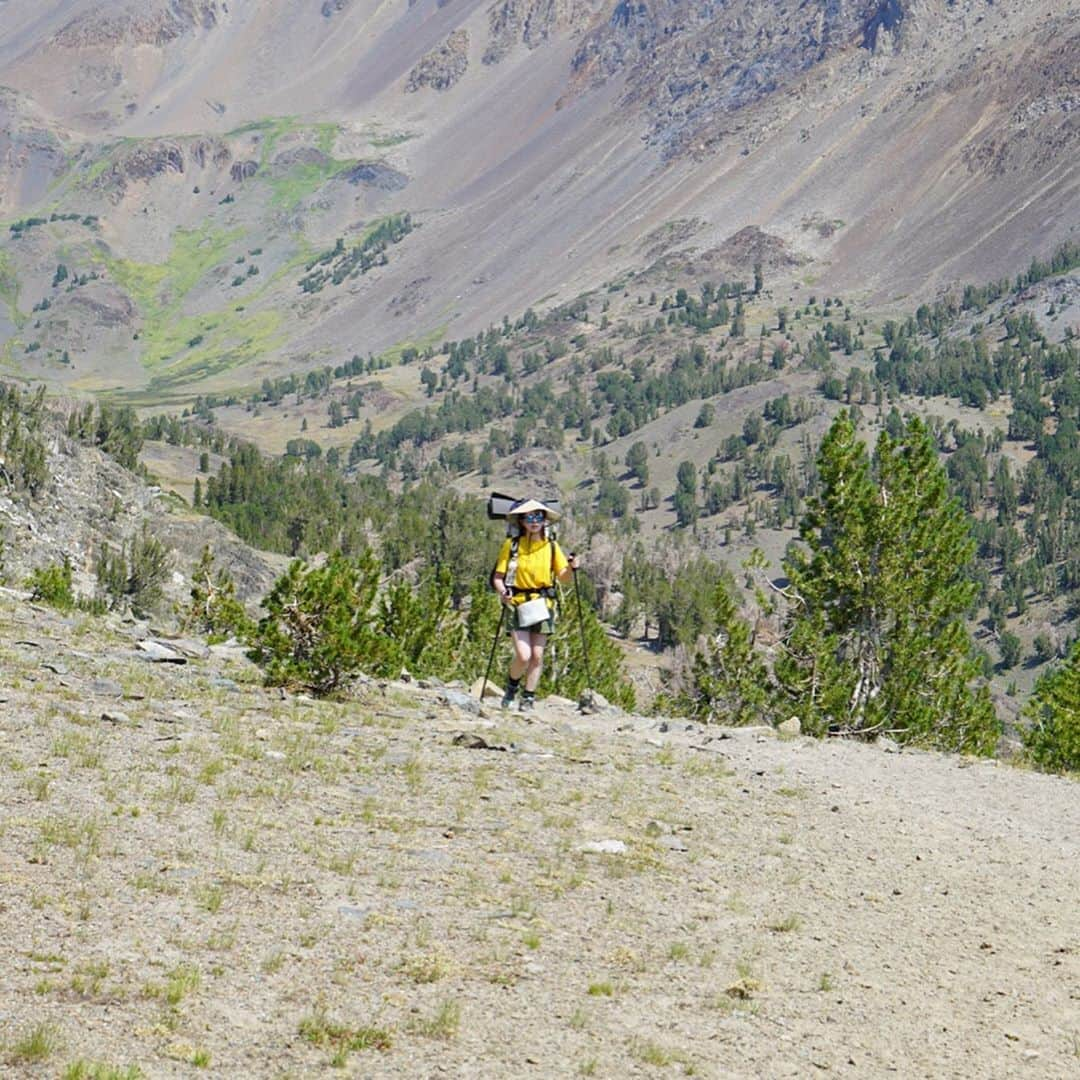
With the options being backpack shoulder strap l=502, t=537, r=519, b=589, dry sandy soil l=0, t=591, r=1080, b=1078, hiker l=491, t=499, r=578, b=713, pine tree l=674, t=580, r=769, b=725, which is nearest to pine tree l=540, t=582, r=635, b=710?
pine tree l=674, t=580, r=769, b=725

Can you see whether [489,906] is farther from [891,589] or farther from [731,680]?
[891,589]

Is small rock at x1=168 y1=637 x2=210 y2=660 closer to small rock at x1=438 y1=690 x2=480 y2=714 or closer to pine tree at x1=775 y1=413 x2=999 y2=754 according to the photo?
small rock at x1=438 y1=690 x2=480 y2=714

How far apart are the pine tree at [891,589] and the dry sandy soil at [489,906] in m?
17.0

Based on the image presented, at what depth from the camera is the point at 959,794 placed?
16594 mm

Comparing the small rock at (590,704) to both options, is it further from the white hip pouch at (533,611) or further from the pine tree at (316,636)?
the pine tree at (316,636)

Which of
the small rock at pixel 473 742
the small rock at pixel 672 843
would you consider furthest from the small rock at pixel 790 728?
the small rock at pixel 672 843

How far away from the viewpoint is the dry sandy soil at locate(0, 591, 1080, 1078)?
26.3 feet

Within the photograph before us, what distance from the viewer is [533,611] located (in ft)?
62.4

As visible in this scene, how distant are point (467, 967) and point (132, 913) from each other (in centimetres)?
244

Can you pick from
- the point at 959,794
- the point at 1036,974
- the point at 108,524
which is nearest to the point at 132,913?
the point at 1036,974

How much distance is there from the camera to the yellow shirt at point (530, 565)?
19.1 m

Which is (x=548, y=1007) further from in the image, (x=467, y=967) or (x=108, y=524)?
(x=108, y=524)

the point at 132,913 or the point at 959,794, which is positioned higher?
the point at 959,794

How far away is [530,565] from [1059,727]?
21.4 metres
